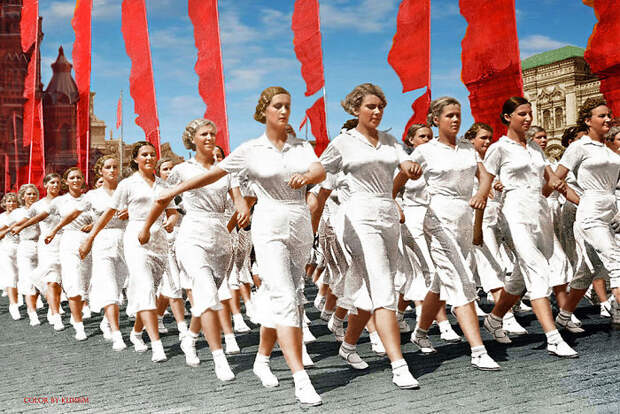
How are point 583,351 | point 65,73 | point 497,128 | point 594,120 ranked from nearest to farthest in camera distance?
1. point 583,351
2. point 594,120
3. point 497,128
4. point 65,73

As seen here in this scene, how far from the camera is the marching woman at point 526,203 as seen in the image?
641 cm

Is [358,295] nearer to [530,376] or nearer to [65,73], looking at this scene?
[530,376]

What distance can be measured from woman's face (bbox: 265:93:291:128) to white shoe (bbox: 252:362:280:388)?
1787 millimetres

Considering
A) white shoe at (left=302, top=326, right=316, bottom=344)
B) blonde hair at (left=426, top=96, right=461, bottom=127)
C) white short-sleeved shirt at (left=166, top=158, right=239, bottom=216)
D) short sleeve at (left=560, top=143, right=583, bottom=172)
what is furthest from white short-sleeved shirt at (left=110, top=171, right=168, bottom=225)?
short sleeve at (left=560, top=143, right=583, bottom=172)

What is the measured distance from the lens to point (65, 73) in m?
80.4

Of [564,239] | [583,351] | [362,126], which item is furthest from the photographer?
[564,239]

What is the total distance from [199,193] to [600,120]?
11.9ft

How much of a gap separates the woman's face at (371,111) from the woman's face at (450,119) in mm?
660

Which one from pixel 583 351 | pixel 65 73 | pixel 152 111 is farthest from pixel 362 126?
pixel 65 73

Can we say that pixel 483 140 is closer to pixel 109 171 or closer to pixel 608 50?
pixel 608 50

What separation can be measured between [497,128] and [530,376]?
5.92m

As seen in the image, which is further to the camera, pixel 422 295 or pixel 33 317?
pixel 33 317

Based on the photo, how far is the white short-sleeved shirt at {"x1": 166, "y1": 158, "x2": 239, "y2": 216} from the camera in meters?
6.70

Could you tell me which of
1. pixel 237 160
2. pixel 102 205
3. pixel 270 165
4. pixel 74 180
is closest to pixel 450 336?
pixel 270 165
